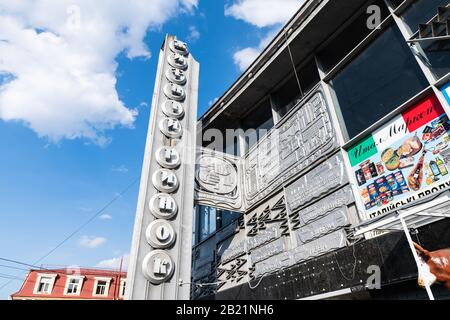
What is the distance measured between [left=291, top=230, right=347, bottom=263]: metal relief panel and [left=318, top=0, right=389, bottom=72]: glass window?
19.3 ft

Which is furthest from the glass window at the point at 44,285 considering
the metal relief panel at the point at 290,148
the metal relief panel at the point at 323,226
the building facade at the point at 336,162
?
the metal relief panel at the point at 323,226

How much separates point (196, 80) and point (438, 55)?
29.4 feet

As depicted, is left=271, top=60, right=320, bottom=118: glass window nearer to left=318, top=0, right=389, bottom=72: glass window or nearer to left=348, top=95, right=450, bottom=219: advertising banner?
left=318, top=0, right=389, bottom=72: glass window

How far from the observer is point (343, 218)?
25.1 feet

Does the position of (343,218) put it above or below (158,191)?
below

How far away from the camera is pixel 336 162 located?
841 cm

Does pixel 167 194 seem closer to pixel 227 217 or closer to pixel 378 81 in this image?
pixel 227 217

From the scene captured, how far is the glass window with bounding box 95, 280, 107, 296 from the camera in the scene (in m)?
38.1

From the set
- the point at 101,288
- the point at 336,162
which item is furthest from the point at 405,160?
the point at 101,288

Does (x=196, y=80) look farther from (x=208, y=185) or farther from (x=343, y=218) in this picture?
(x=343, y=218)

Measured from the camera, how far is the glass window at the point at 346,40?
909cm

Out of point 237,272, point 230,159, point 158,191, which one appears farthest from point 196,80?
point 237,272

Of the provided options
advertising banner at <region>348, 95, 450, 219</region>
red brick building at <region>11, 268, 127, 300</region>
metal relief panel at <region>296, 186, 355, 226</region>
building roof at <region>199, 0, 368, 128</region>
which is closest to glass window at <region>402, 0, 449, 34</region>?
building roof at <region>199, 0, 368, 128</region>

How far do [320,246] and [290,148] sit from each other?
3.78 metres
